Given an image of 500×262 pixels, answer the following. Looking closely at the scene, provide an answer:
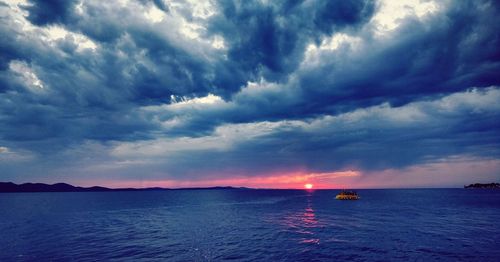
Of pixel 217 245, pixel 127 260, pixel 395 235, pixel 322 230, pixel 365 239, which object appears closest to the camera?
pixel 127 260

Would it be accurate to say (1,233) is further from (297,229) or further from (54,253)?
(297,229)

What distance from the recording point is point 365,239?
4719cm

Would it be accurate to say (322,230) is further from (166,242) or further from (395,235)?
(166,242)

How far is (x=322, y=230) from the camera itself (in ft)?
188

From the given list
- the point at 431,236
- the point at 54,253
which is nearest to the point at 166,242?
the point at 54,253

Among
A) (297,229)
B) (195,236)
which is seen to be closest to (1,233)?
(195,236)

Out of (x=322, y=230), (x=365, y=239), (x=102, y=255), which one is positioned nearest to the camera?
(x=102, y=255)

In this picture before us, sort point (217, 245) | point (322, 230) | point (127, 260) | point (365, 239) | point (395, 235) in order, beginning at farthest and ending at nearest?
1. point (322, 230)
2. point (395, 235)
3. point (365, 239)
4. point (217, 245)
5. point (127, 260)

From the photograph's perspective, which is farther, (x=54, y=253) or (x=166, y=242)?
(x=166, y=242)

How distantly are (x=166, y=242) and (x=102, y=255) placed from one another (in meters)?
10.6

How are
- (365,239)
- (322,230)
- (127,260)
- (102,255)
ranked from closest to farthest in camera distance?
(127,260)
(102,255)
(365,239)
(322,230)

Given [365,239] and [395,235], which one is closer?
[365,239]

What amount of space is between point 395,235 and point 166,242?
1599 inches

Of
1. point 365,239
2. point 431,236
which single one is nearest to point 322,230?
point 365,239
